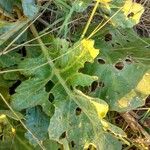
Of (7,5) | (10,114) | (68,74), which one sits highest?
(7,5)

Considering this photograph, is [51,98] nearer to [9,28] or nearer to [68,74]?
[68,74]

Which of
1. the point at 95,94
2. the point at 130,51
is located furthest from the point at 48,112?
the point at 130,51

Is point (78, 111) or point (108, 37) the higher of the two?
point (108, 37)

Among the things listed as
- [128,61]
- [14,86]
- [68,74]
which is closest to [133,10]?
[128,61]

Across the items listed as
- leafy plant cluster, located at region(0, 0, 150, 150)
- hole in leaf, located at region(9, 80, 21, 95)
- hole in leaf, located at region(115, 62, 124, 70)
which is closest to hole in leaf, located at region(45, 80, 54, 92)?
leafy plant cluster, located at region(0, 0, 150, 150)

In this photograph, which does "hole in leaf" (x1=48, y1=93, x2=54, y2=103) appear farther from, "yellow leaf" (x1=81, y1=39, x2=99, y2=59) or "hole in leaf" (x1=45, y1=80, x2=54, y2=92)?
"yellow leaf" (x1=81, y1=39, x2=99, y2=59)

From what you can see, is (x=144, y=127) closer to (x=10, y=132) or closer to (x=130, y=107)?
(x=130, y=107)

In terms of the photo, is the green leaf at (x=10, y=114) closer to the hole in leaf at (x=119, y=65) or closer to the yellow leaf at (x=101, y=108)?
the yellow leaf at (x=101, y=108)

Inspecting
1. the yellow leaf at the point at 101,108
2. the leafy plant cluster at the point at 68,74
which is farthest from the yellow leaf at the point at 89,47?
the yellow leaf at the point at 101,108
